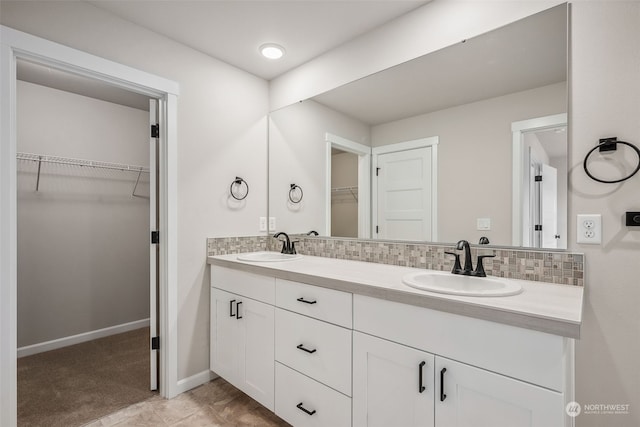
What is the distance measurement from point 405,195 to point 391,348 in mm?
933

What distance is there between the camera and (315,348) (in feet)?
5.08

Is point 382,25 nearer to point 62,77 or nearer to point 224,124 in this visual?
point 224,124

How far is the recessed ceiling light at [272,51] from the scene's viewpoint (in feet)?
7.16

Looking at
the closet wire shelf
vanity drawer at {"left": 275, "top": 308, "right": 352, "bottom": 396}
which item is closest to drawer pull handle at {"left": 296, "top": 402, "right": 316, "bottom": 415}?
vanity drawer at {"left": 275, "top": 308, "right": 352, "bottom": 396}

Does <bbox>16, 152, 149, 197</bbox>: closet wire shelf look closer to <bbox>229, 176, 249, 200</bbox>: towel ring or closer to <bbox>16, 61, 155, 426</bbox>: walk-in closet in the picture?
<bbox>16, 61, 155, 426</bbox>: walk-in closet

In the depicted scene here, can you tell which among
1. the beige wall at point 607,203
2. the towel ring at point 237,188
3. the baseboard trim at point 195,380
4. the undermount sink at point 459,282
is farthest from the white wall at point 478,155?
the baseboard trim at point 195,380

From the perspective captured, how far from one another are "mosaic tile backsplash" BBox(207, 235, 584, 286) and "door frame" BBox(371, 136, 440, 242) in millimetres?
120

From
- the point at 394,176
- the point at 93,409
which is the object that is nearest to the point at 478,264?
the point at 394,176

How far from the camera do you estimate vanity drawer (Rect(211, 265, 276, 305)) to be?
5.93 ft

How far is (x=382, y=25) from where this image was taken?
6.36ft

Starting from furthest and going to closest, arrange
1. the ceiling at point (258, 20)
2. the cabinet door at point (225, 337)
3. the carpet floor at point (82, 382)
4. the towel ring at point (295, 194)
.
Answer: the towel ring at point (295, 194)
the cabinet door at point (225, 337)
the carpet floor at point (82, 382)
the ceiling at point (258, 20)

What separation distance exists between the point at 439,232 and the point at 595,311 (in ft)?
2.35

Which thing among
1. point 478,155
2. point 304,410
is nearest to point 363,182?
point 478,155

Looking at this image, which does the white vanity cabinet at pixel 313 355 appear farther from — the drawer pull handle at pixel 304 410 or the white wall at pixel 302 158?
the white wall at pixel 302 158
